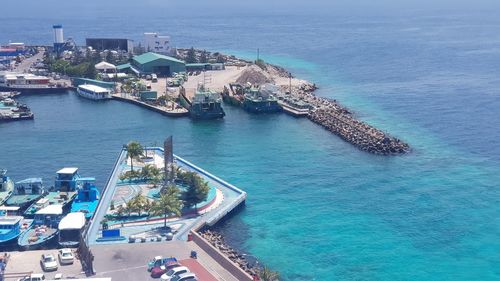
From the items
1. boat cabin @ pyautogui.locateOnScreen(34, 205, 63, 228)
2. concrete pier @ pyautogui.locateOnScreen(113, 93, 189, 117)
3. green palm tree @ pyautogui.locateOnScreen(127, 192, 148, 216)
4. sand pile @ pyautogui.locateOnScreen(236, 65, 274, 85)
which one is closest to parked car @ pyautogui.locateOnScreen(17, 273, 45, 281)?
boat cabin @ pyautogui.locateOnScreen(34, 205, 63, 228)

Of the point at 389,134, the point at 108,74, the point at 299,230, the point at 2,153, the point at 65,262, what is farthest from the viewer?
the point at 108,74

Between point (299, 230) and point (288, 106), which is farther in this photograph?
point (288, 106)

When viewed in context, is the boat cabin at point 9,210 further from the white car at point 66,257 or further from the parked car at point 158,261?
the parked car at point 158,261

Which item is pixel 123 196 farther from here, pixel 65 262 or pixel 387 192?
pixel 387 192

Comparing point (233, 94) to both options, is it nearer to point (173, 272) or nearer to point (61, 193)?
point (61, 193)

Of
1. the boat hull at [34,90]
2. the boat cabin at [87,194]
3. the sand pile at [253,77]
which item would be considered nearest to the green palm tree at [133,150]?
the boat cabin at [87,194]

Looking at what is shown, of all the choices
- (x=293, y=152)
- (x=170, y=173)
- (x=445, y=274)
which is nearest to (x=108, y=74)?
(x=293, y=152)
